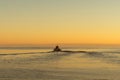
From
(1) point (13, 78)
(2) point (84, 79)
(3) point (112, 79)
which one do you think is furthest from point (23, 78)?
(3) point (112, 79)

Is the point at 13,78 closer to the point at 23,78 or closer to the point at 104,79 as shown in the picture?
the point at 23,78

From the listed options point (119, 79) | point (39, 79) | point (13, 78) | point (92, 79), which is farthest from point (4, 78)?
point (119, 79)

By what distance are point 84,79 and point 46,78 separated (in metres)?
2.99

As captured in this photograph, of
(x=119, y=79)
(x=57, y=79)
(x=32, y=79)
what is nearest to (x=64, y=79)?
(x=57, y=79)

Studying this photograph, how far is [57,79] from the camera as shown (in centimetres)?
2719

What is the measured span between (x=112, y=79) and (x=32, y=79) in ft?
20.0

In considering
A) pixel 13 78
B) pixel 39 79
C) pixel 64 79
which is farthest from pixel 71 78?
pixel 13 78

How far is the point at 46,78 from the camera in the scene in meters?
27.8

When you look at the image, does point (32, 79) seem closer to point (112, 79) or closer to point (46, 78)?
point (46, 78)

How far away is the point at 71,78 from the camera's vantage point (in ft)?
91.0

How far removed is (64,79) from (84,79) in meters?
1.55

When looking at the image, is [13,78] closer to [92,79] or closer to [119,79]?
[92,79]

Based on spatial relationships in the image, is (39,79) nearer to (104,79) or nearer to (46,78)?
(46,78)

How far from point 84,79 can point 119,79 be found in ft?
8.71
